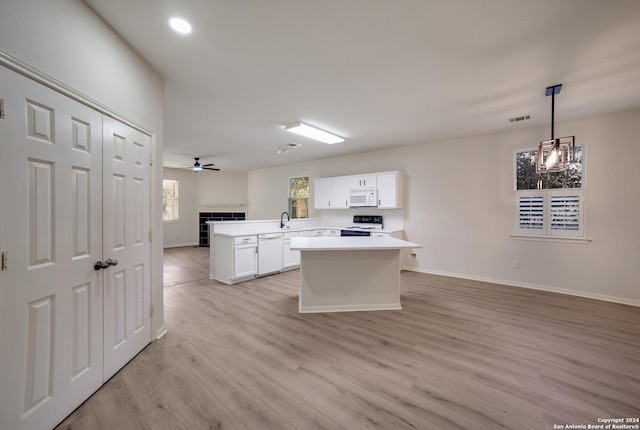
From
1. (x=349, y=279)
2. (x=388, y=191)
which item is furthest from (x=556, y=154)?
(x=388, y=191)

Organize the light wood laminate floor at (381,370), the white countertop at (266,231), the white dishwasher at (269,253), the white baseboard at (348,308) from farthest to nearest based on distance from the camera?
the white dishwasher at (269,253), the white countertop at (266,231), the white baseboard at (348,308), the light wood laminate floor at (381,370)

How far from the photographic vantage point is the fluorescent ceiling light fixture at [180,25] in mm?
1973

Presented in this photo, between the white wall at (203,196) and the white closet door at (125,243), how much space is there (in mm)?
7549

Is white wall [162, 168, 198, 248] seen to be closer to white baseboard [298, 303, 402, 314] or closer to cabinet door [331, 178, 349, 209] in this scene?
cabinet door [331, 178, 349, 209]

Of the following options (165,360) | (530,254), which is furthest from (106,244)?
(530,254)

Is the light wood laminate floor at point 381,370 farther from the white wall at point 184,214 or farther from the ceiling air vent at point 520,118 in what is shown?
the white wall at point 184,214

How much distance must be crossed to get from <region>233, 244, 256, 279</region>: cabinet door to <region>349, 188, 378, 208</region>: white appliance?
2.58 meters

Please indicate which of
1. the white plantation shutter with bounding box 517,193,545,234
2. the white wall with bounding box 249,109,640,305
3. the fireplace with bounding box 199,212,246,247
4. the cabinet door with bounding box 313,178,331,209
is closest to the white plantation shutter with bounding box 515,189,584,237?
the white plantation shutter with bounding box 517,193,545,234

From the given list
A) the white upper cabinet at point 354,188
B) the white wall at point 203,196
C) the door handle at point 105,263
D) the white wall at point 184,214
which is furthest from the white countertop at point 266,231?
the white wall at point 184,214

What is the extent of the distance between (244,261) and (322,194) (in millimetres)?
2924

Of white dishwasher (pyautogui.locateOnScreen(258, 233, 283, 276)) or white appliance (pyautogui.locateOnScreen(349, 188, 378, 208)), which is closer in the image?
white dishwasher (pyautogui.locateOnScreen(258, 233, 283, 276))

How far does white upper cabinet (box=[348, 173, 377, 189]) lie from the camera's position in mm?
5906

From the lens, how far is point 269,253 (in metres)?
5.26

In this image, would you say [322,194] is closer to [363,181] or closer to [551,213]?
[363,181]
